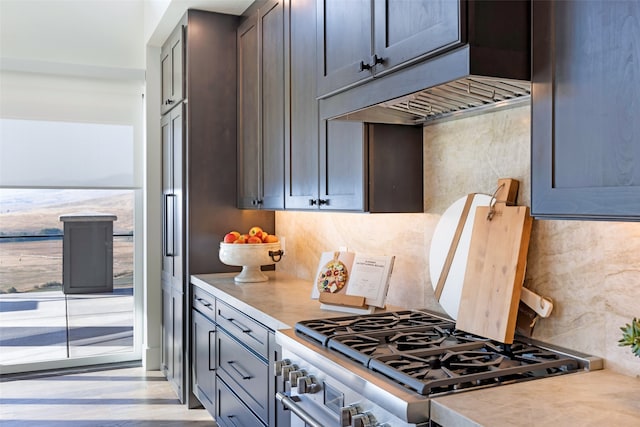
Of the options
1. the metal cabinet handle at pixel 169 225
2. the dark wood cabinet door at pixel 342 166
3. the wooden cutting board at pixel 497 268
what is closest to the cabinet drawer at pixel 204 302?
the metal cabinet handle at pixel 169 225

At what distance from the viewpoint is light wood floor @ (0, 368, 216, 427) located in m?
3.46

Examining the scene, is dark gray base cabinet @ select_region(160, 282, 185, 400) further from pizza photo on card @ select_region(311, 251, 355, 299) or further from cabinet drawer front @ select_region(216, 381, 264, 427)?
pizza photo on card @ select_region(311, 251, 355, 299)

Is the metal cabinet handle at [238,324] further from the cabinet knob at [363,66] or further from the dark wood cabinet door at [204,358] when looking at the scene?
the cabinet knob at [363,66]

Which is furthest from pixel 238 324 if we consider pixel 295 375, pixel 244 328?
pixel 295 375

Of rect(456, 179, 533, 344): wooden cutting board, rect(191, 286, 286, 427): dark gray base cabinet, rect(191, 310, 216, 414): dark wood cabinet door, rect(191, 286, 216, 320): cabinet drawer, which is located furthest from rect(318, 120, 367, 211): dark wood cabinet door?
rect(191, 310, 216, 414): dark wood cabinet door

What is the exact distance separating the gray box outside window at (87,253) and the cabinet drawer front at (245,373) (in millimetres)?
2020

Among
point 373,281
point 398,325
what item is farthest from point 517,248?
point 373,281

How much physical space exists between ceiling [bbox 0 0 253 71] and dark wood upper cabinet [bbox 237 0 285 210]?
0.79 metres

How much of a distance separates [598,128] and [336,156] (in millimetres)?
1352

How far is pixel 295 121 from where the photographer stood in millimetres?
2834

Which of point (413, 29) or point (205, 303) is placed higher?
point (413, 29)

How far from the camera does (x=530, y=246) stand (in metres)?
1.82

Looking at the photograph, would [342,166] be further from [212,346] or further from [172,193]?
[172,193]

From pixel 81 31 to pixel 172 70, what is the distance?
94 centimetres
